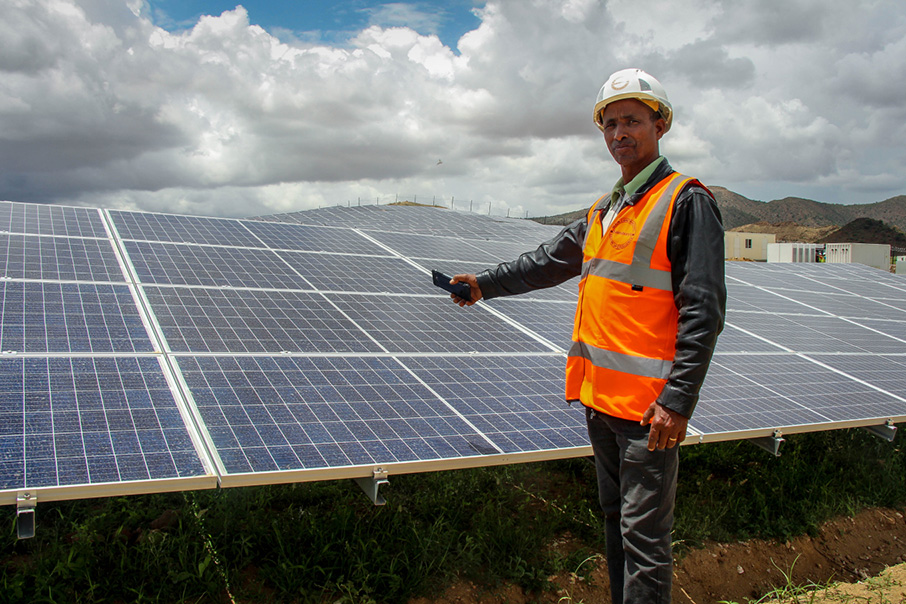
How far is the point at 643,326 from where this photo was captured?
3152mm

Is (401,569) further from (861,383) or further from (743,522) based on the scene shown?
(861,383)

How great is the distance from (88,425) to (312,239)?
18.7ft

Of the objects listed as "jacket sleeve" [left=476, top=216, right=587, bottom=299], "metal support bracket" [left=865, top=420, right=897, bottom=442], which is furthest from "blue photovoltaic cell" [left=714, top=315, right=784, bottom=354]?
"jacket sleeve" [left=476, top=216, right=587, bottom=299]

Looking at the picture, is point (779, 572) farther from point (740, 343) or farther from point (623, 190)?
point (623, 190)

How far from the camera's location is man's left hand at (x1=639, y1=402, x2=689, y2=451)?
9.62 ft

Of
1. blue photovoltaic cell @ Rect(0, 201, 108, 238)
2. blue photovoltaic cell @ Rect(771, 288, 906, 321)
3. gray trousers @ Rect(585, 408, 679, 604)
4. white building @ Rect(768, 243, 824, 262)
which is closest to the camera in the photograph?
gray trousers @ Rect(585, 408, 679, 604)

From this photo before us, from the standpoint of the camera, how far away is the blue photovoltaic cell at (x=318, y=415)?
3.93 meters

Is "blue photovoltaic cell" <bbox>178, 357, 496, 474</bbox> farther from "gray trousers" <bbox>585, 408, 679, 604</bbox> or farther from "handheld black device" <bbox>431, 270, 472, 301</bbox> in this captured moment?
"gray trousers" <bbox>585, 408, 679, 604</bbox>

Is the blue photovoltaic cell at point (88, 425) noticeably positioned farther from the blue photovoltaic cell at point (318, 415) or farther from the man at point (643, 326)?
the man at point (643, 326)

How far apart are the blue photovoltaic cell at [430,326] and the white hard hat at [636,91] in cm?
313

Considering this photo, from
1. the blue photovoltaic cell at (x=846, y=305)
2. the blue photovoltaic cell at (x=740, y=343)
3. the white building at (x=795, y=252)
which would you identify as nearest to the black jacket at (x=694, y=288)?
the blue photovoltaic cell at (x=740, y=343)

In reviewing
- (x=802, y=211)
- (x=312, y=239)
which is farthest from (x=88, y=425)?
(x=802, y=211)

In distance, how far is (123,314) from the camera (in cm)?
545

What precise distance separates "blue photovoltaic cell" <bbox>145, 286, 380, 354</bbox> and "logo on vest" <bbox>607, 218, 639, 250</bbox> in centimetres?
288
